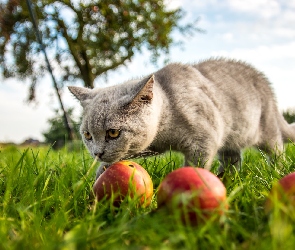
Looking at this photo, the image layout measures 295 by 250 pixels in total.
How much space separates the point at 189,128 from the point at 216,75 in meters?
0.81

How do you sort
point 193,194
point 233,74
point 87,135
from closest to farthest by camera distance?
point 193,194
point 87,135
point 233,74

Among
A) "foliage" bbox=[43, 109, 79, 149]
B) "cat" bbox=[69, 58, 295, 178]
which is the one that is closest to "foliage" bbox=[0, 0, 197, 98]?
"foliage" bbox=[43, 109, 79, 149]

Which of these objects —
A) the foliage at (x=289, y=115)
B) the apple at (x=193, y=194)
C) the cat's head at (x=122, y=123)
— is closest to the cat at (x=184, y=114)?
the cat's head at (x=122, y=123)

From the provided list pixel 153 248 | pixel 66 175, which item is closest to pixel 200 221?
pixel 153 248

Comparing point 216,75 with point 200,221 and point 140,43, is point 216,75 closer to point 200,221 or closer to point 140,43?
point 200,221

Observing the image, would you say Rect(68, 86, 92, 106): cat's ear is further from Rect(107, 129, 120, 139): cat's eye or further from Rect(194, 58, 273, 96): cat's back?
Rect(194, 58, 273, 96): cat's back

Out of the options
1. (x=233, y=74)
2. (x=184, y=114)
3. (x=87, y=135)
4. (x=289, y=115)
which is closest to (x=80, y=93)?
(x=87, y=135)

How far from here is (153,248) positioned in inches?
37.2

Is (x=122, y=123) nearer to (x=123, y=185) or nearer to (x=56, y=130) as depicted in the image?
(x=123, y=185)

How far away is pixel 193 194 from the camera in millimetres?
1110

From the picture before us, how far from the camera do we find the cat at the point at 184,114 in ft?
7.00

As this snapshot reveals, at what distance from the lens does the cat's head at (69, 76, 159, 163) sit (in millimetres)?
2102

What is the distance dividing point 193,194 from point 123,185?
0.45 m

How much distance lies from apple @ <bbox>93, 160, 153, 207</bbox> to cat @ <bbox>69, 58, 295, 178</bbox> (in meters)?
0.25
